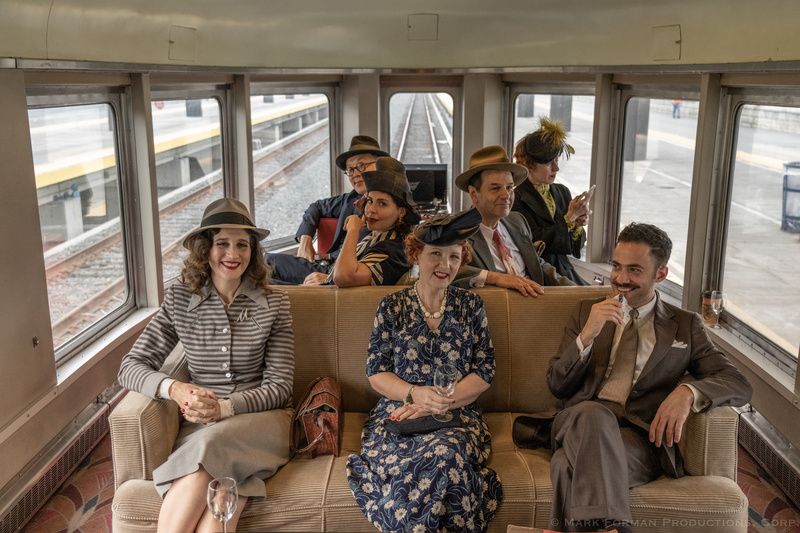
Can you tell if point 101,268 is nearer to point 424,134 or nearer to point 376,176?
point 376,176

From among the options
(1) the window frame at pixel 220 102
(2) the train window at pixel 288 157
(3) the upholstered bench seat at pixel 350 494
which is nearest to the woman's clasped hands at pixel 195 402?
(3) the upholstered bench seat at pixel 350 494

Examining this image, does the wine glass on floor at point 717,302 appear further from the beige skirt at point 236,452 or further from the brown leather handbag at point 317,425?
the beige skirt at point 236,452

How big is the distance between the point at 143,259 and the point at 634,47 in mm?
3180

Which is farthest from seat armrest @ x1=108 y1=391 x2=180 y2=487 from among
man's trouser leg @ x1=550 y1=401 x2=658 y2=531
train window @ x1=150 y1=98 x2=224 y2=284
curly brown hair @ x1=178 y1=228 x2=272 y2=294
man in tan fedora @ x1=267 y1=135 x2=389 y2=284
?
train window @ x1=150 y1=98 x2=224 y2=284

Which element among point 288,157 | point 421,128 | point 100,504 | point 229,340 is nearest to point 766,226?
point 229,340

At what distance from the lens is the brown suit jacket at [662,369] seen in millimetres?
2982

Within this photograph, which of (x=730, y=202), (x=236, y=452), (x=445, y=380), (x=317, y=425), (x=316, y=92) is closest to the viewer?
(x=445, y=380)

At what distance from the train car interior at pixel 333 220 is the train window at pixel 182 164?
0.02 metres

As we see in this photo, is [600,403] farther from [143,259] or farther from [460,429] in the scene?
[143,259]

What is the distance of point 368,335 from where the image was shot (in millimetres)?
3490

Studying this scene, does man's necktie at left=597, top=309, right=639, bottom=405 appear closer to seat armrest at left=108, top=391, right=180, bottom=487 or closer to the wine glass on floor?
the wine glass on floor

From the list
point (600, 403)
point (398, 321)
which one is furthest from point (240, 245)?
point (600, 403)

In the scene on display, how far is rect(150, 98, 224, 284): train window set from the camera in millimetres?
5305

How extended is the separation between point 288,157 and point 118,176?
87.7 inches
